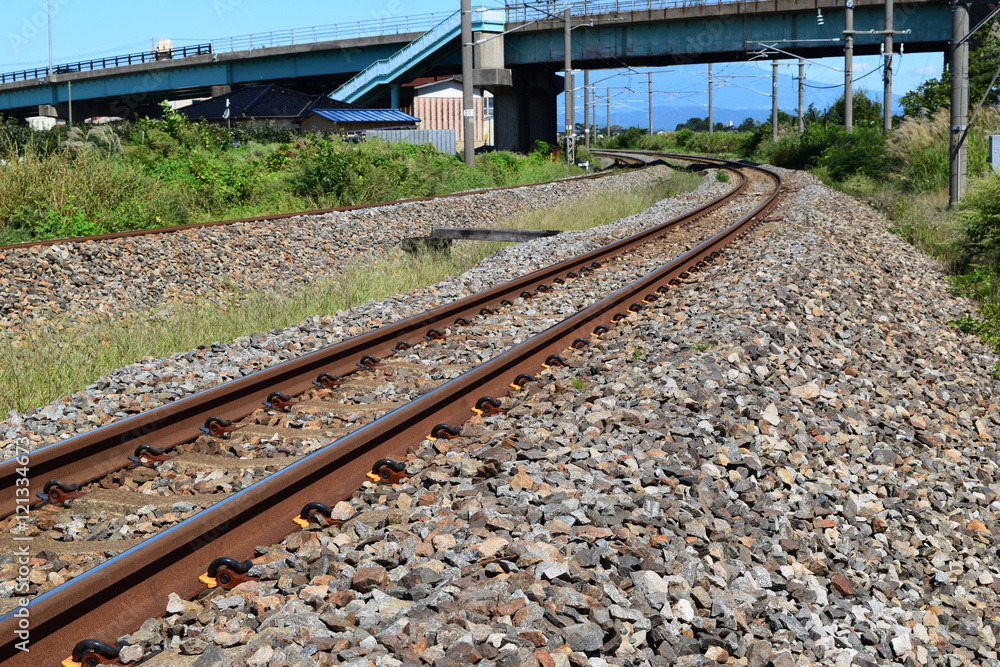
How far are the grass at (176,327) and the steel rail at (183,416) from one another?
187 centimetres

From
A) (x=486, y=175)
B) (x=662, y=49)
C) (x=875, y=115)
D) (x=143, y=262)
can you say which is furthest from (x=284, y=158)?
(x=875, y=115)

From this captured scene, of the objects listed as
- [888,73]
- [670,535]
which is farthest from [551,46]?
[670,535]

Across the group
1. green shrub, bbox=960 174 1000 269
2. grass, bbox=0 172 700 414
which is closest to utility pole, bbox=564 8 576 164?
grass, bbox=0 172 700 414

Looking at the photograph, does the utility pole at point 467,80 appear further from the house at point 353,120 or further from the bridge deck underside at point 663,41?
the bridge deck underside at point 663,41

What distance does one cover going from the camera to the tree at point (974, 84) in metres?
33.3

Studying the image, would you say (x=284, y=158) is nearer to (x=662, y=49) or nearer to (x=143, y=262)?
(x=143, y=262)

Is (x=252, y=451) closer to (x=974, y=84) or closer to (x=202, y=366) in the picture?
(x=202, y=366)

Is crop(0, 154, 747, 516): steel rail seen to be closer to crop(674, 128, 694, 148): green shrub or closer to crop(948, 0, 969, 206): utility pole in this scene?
crop(948, 0, 969, 206): utility pole

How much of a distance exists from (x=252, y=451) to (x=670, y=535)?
8.76 feet

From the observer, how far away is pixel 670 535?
4.05 m

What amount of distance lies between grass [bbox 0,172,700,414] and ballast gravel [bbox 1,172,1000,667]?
0.79 m

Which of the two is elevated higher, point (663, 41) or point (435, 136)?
point (663, 41)

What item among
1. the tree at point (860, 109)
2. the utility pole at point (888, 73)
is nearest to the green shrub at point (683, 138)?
the tree at point (860, 109)

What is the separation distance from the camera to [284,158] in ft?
80.3
